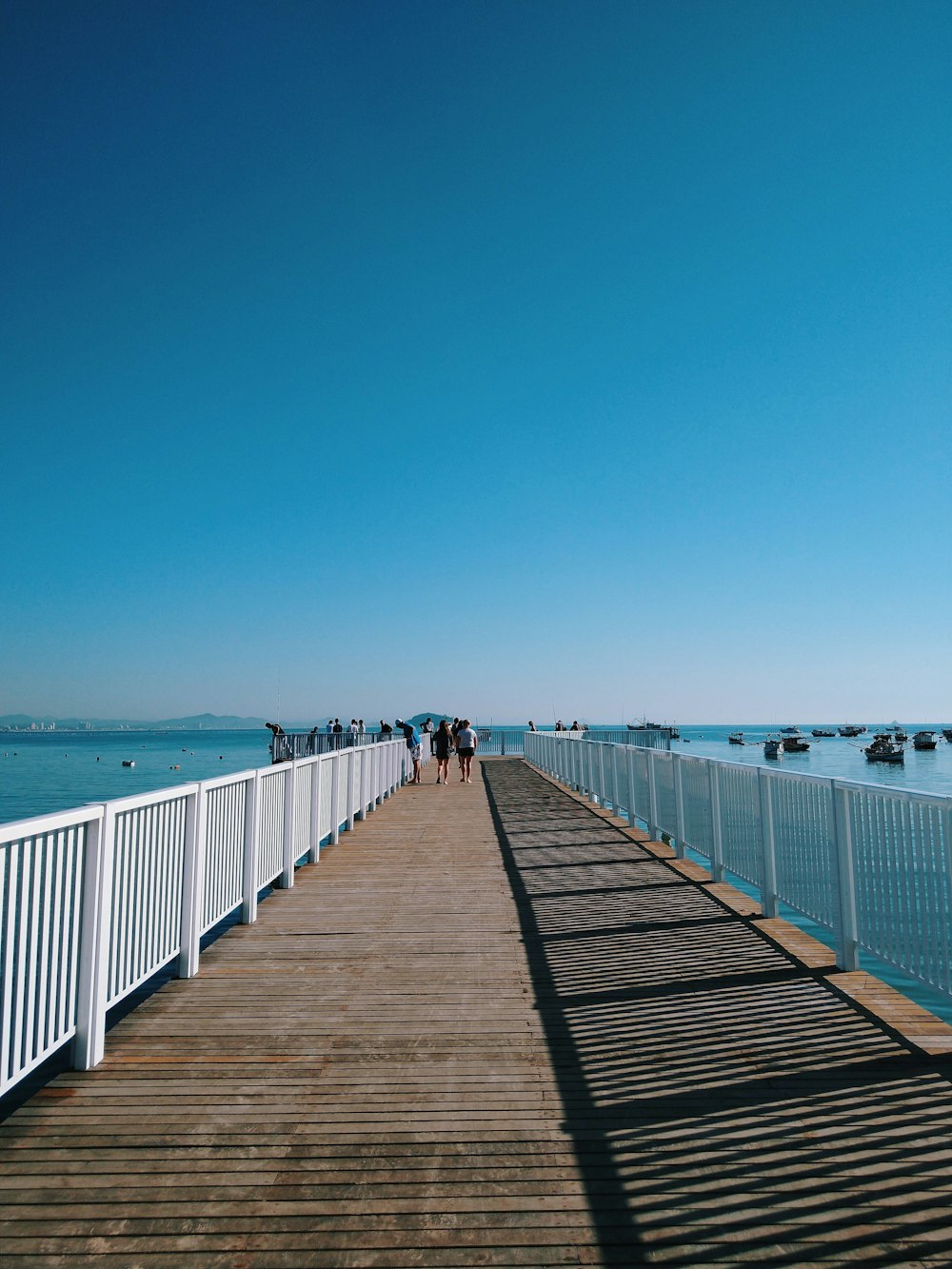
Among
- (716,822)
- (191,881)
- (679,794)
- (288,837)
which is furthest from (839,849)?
(288,837)

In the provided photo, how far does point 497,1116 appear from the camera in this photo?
10.9ft

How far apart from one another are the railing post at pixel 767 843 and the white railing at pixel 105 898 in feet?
13.3

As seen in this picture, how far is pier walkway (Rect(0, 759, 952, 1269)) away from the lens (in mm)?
2529

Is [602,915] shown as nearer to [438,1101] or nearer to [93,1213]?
[438,1101]

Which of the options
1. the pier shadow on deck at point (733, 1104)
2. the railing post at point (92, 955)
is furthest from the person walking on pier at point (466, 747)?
the railing post at point (92, 955)

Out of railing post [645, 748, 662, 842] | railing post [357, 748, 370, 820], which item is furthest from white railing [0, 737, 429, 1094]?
railing post [357, 748, 370, 820]

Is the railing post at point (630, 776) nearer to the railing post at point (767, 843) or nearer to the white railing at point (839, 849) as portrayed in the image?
the white railing at point (839, 849)

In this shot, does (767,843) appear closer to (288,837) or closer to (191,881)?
(191,881)

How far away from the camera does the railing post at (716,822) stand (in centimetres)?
749

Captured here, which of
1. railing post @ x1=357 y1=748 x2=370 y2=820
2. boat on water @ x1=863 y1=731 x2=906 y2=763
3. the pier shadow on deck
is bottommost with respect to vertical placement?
Answer: boat on water @ x1=863 y1=731 x2=906 y2=763

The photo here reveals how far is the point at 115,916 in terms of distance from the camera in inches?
163

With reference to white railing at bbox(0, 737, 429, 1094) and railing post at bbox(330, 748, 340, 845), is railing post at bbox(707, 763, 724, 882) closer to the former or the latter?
white railing at bbox(0, 737, 429, 1094)

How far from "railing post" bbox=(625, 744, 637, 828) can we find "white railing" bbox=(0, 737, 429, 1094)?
234 inches

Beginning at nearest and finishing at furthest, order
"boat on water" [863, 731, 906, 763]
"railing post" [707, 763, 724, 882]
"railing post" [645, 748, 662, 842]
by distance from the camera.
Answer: "railing post" [707, 763, 724, 882]
"railing post" [645, 748, 662, 842]
"boat on water" [863, 731, 906, 763]
